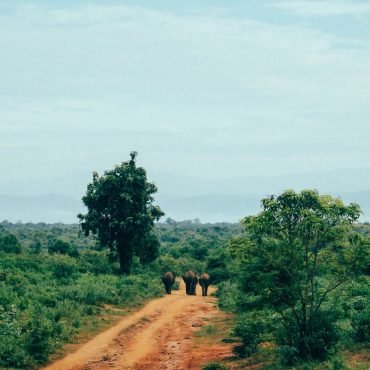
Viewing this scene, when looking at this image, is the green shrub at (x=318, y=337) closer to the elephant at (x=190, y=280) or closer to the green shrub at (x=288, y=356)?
the green shrub at (x=288, y=356)

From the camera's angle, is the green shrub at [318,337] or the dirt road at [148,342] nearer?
the green shrub at [318,337]

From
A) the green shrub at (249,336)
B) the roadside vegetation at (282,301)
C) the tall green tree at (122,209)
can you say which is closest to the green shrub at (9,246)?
the tall green tree at (122,209)

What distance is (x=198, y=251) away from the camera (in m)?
70.7

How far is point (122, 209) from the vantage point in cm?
4972

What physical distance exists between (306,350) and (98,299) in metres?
18.9

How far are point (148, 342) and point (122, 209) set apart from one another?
22583 millimetres

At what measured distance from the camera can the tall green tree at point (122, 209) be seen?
49.7m

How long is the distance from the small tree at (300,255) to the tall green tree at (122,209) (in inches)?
1125

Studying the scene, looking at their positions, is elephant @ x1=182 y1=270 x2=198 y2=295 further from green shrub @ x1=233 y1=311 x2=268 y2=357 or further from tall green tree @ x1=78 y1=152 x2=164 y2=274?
green shrub @ x1=233 y1=311 x2=268 y2=357

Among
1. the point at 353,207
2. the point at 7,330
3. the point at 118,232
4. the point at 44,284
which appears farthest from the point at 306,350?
the point at 118,232

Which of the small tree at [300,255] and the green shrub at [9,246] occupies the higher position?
the green shrub at [9,246]

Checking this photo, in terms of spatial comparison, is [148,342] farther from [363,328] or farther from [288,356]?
[363,328]

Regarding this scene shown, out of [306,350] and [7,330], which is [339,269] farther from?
[7,330]

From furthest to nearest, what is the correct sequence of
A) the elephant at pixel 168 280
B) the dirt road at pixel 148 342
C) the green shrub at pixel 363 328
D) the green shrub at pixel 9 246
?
the green shrub at pixel 9 246 < the elephant at pixel 168 280 < the dirt road at pixel 148 342 < the green shrub at pixel 363 328
